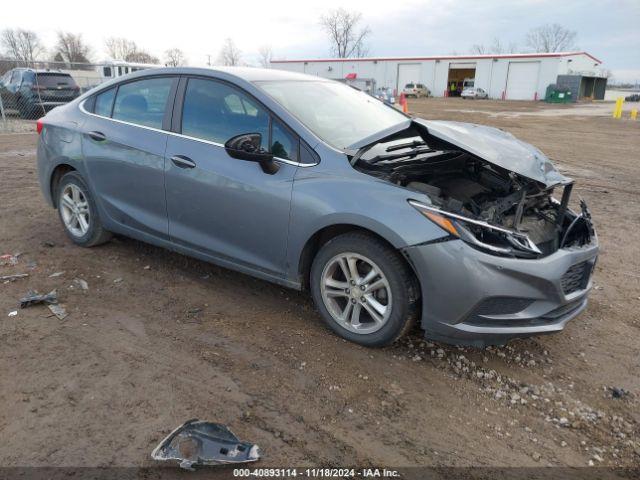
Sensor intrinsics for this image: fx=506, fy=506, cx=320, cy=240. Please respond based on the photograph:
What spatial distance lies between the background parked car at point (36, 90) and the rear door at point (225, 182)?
48.1 feet

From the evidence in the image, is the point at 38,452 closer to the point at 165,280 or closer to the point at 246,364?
the point at 246,364

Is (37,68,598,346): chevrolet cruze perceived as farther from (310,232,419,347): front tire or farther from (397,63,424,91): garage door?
(397,63,424,91): garage door

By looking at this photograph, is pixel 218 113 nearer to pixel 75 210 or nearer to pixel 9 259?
pixel 75 210

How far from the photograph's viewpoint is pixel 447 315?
9.78 feet

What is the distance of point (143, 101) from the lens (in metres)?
4.34

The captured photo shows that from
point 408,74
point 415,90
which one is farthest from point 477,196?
point 408,74

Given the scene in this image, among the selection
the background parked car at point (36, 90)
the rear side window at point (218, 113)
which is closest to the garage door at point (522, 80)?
the background parked car at point (36, 90)

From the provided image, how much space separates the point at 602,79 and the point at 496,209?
A: 218 feet

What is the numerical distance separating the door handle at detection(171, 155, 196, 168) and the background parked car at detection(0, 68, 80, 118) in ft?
48.2

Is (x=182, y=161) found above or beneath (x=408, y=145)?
beneath

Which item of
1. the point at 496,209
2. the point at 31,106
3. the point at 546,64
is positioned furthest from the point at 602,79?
Result: the point at 496,209

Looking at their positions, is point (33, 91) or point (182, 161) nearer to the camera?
point (182, 161)

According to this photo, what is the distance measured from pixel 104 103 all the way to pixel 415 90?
2176 inches

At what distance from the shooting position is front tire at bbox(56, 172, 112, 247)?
190 inches
